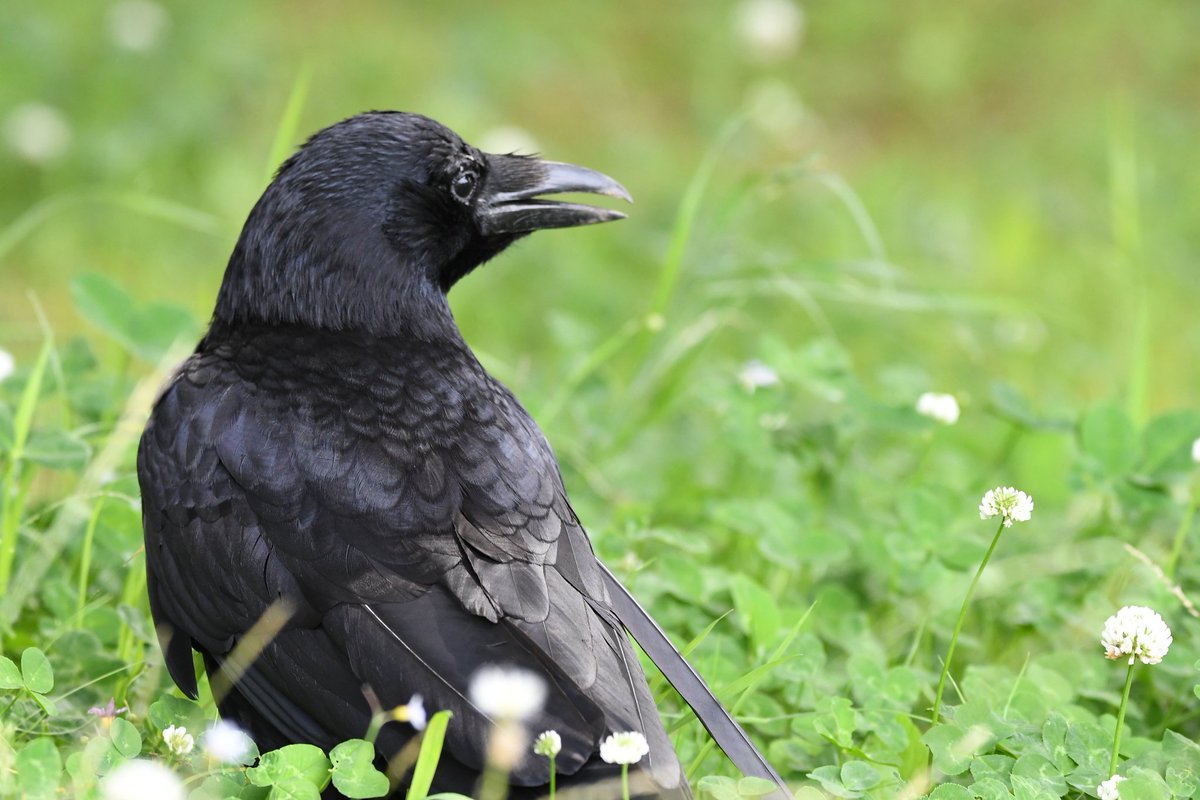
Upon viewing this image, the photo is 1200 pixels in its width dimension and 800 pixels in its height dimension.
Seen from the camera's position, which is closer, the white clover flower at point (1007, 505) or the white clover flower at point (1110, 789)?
the white clover flower at point (1110, 789)

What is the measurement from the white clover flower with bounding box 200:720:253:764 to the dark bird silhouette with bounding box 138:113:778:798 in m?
0.09

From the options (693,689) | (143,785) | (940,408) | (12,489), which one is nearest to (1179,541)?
(940,408)

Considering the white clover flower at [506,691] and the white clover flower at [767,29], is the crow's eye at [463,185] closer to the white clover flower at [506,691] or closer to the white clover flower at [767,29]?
the white clover flower at [506,691]

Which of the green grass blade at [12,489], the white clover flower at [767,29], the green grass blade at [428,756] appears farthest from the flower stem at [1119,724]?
the white clover flower at [767,29]

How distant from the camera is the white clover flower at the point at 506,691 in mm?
2207

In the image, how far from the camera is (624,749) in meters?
2.16

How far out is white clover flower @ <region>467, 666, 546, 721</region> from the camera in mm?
2207

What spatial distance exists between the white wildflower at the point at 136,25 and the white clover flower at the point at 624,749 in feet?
16.7

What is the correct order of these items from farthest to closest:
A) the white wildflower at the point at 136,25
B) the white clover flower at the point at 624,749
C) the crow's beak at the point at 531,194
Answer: the white wildflower at the point at 136,25 < the crow's beak at the point at 531,194 < the white clover flower at the point at 624,749

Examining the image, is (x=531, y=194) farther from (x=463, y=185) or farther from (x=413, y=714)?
(x=413, y=714)

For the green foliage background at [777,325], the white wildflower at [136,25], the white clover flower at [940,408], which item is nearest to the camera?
the green foliage background at [777,325]

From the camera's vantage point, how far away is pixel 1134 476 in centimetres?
344

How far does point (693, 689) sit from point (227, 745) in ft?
2.58

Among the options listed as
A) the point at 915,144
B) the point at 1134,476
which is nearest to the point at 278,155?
the point at 1134,476
